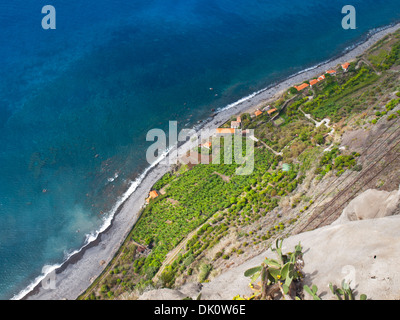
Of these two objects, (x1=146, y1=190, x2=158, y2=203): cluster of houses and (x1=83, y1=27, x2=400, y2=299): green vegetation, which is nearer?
(x1=83, y1=27, x2=400, y2=299): green vegetation

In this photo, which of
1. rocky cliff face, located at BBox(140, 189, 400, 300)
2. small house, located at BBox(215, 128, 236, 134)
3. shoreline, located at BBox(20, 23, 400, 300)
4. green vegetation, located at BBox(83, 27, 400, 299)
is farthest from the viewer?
small house, located at BBox(215, 128, 236, 134)

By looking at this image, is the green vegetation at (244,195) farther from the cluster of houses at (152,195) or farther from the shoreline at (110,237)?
the shoreline at (110,237)

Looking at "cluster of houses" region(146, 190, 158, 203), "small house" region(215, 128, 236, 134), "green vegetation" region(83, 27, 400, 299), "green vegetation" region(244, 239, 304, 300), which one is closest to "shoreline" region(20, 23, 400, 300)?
"cluster of houses" region(146, 190, 158, 203)

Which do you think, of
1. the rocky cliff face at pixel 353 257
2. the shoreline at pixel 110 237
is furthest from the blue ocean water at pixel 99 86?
the rocky cliff face at pixel 353 257

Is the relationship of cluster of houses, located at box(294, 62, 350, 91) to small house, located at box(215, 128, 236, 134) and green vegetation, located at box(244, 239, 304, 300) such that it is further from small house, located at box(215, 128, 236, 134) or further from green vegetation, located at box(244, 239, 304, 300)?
green vegetation, located at box(244, 239, 304, 300)

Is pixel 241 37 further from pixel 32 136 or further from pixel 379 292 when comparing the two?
pixel 379 292

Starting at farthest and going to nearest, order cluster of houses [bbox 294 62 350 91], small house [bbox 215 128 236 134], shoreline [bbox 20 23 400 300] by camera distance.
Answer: cluster of houses [bbox 294 62 350 91], small house [bbox 215 128 236 134], shoreline [bbox 20 23 400 300]

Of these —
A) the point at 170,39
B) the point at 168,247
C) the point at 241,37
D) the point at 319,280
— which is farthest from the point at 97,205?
the point at 241,37
